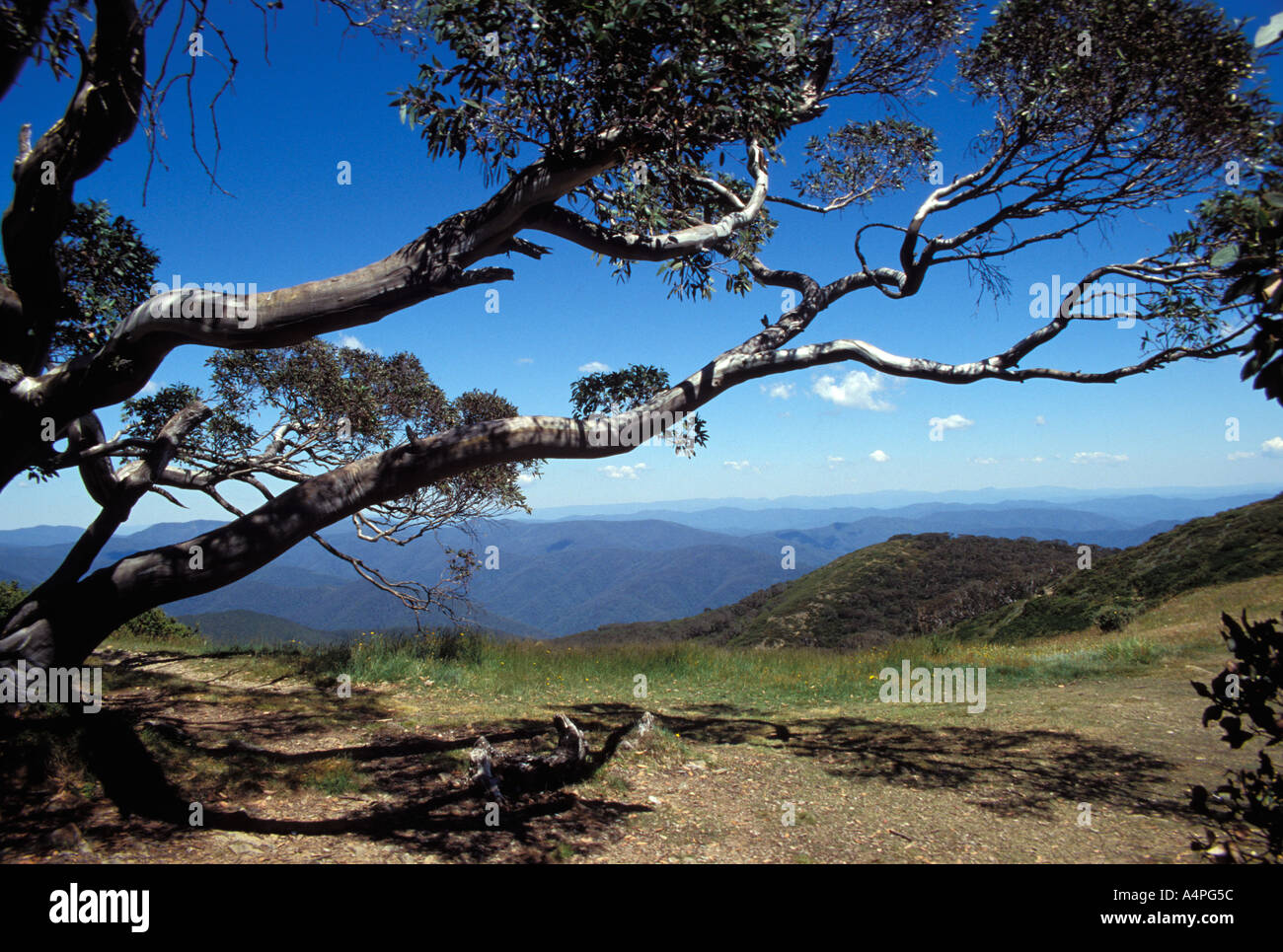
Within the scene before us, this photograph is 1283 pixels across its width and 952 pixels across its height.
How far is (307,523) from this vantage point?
455cm

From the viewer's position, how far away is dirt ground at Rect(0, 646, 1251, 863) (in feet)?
14.1

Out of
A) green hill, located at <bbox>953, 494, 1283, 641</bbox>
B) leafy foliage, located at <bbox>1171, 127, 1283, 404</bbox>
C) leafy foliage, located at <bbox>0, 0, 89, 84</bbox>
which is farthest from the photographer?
green hill, located at <bbox>953, 494, 1283, 641</bbox>

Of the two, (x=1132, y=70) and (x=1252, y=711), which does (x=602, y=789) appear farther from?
(x=1132, y=70)

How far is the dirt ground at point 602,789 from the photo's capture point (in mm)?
4285

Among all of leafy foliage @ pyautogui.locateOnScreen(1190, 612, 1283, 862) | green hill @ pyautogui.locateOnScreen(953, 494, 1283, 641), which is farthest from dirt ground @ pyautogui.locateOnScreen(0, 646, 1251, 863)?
green hill @ pyautogui.locateOnScreen(953, 494, 1283, 641)

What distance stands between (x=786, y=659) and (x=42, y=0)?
12.6 metres

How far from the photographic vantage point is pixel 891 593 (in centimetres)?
5219

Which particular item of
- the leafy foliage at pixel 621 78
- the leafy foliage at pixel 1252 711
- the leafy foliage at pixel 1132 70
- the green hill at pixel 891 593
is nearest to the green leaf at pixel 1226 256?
the leafy foliage at pixel 1252 711

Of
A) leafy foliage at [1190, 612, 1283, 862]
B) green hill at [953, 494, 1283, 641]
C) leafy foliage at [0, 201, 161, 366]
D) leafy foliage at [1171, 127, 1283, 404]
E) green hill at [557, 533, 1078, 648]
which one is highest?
leafy foliage at [0, 201, 161, 366]

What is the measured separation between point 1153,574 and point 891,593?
31.5 m

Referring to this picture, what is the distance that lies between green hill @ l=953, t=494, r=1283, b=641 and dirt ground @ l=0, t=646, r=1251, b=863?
43.1ft

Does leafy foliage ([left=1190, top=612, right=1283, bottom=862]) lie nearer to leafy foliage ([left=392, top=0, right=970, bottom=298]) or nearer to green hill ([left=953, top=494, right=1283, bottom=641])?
leafy foliage ([left=392, top=0, right=970, bottom=298])

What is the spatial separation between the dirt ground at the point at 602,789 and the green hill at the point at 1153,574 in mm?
13142

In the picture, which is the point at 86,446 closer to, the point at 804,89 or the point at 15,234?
the point at 15,234
